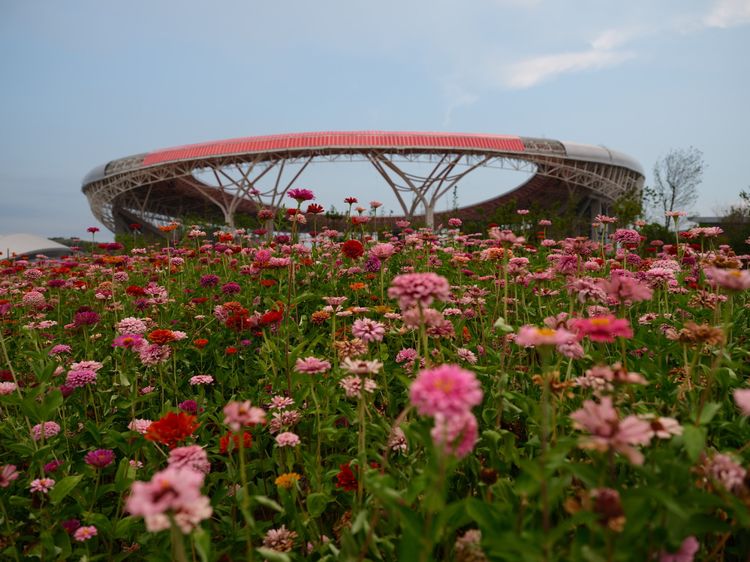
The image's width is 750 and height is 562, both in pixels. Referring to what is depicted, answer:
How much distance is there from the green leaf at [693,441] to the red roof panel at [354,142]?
30356mm

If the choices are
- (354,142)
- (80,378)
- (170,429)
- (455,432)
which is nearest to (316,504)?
(170,429)

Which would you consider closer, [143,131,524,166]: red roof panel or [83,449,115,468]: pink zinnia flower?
[83,449,115,468]: pink zinnia flower

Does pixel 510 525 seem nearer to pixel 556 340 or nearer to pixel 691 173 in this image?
pixel 556 340

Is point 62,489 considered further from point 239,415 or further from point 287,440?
point 239,415

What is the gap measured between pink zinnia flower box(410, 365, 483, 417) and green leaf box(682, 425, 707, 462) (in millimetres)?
536

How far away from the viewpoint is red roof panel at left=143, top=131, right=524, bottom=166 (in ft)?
97.6

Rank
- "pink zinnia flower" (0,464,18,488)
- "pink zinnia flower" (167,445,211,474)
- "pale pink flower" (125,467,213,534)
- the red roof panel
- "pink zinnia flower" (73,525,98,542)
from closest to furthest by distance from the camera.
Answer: "pale pink flower" (125,467,213,534) < "pink zinnia flower" (167,445,211,474) < "pink zinnia flower" (0,464,18,488) < "pink zinnia flower" (73,525,98,542) < the red roof panel

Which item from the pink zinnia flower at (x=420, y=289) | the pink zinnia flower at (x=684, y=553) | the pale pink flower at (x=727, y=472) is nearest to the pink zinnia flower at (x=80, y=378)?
the pink zinnia flower at (x=420, y=289)

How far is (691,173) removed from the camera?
135ft

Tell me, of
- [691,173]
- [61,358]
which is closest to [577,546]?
[61,358]

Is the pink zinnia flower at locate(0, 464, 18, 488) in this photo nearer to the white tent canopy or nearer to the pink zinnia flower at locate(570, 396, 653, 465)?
the pink zinnia flower at locate(570, 396, 653, 465)

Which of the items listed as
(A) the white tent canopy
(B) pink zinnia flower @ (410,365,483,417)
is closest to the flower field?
(B) pink zinnia flower @ (410,365,483,417)

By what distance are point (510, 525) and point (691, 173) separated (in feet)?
170

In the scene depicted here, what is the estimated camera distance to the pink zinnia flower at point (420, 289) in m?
1.19
